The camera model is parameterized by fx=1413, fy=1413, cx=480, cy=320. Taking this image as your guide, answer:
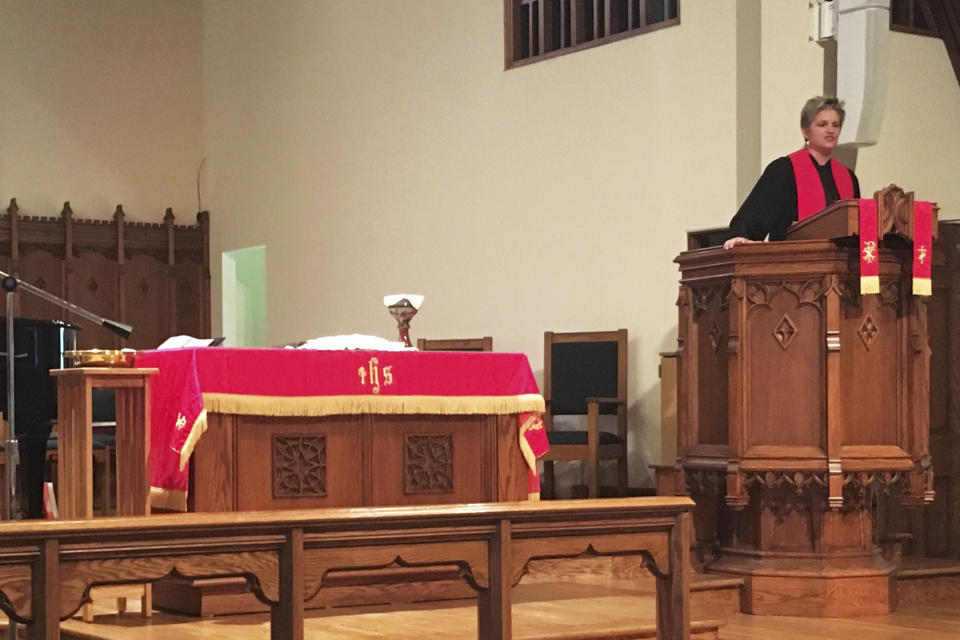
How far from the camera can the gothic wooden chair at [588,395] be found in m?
8.00

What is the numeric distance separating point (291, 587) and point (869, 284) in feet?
9.53

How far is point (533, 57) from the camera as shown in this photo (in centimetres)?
923

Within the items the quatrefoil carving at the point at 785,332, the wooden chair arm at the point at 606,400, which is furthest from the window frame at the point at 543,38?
the quatrefoil carving at the point at 785,332

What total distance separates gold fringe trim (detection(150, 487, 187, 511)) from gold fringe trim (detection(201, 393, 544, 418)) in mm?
194

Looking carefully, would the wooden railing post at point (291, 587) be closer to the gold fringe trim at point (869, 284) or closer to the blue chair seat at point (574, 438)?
the gold fringe trim at point (869, 284)

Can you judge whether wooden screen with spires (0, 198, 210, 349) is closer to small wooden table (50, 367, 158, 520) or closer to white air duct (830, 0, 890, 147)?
small wooden table (50, 367, 158, 520)

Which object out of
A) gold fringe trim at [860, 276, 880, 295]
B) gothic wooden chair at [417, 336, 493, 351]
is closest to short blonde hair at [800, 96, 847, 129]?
gold fringe trim at [860, 276, 880, 295]

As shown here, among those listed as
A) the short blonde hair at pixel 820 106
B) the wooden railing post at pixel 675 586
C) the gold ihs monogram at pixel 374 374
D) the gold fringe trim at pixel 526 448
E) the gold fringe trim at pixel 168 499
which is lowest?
the wooden railing post at pixel 675 586

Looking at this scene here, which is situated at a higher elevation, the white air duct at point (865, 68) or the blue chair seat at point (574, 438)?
the white air duct at point (865, 68)

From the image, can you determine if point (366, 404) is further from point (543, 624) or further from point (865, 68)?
point (865, 68)

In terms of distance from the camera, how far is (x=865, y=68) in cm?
696

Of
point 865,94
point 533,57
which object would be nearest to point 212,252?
point 533,57

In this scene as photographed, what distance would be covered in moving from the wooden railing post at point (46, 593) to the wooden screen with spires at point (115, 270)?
26.1 ft

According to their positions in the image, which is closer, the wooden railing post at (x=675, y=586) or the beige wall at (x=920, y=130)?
the wooden railing post at (x=675, y=586)
